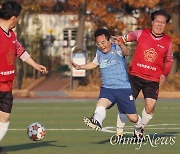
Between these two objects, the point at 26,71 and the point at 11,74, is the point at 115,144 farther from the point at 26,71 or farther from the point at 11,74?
the point at 26,71

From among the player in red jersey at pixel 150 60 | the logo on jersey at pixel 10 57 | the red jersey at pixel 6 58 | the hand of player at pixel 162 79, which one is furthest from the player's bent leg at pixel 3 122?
the hand of player at pixel 162 79

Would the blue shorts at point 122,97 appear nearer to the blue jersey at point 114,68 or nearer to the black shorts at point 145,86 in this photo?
the blue jersey at point 114,68

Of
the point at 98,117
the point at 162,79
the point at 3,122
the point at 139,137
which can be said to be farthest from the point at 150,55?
the point at 3,122

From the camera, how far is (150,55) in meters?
12.7

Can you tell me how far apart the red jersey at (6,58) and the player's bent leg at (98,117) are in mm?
1340

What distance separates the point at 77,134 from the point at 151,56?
7.27 ft

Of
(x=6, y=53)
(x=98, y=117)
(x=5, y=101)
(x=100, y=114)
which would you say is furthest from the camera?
(x=100, y=114)

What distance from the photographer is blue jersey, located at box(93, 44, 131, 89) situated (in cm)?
1202

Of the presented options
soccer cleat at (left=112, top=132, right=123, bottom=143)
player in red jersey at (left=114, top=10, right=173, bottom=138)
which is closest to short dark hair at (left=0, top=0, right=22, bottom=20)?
player in red jersey at (left=114, top=10, right=173, bottom=138)

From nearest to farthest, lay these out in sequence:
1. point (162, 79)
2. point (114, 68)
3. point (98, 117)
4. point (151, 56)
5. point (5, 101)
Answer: point (5, 101)
point (98, 117)
point (114, 68)
point (162, 79)
point (151, 56)

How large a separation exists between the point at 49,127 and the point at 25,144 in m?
3.06

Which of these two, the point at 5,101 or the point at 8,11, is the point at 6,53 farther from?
the point at 5,101

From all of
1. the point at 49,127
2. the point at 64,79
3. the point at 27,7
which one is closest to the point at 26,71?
the point at 64,79

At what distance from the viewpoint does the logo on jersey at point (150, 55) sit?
12.7m
